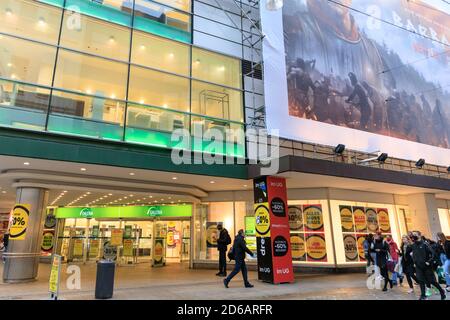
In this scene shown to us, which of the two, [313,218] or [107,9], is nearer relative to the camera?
[107,9]

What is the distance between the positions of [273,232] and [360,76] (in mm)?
9944

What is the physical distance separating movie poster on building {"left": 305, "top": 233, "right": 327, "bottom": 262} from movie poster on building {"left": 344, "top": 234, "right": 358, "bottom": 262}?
1.05 m

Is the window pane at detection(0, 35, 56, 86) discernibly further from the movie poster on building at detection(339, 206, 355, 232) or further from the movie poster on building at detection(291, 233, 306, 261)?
the movie poster on building at detection(339, 206, 355, 232)

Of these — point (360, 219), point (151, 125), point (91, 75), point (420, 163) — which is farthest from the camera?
point (420, 163)

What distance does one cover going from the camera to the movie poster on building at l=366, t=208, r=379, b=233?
48.4ft

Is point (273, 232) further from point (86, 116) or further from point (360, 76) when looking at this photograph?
point (360, 76)

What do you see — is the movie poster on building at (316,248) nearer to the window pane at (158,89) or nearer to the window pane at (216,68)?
the window pane at (216,68)

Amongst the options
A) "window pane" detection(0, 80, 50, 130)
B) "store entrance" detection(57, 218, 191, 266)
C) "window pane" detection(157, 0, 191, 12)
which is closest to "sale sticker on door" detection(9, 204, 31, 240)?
"window pane" detection(0, 80, 50, 130)

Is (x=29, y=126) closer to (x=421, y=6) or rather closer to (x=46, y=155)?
(x=46, y=155)

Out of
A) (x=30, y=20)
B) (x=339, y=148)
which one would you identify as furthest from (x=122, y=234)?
(x=339, y=148)

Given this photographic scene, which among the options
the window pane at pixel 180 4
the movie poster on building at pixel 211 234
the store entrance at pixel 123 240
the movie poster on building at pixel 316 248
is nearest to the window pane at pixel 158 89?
the window pane at pixel 180 4

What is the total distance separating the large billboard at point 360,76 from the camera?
44.4 feet

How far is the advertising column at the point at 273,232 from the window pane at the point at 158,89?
446cm

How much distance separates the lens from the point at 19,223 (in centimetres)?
1045
